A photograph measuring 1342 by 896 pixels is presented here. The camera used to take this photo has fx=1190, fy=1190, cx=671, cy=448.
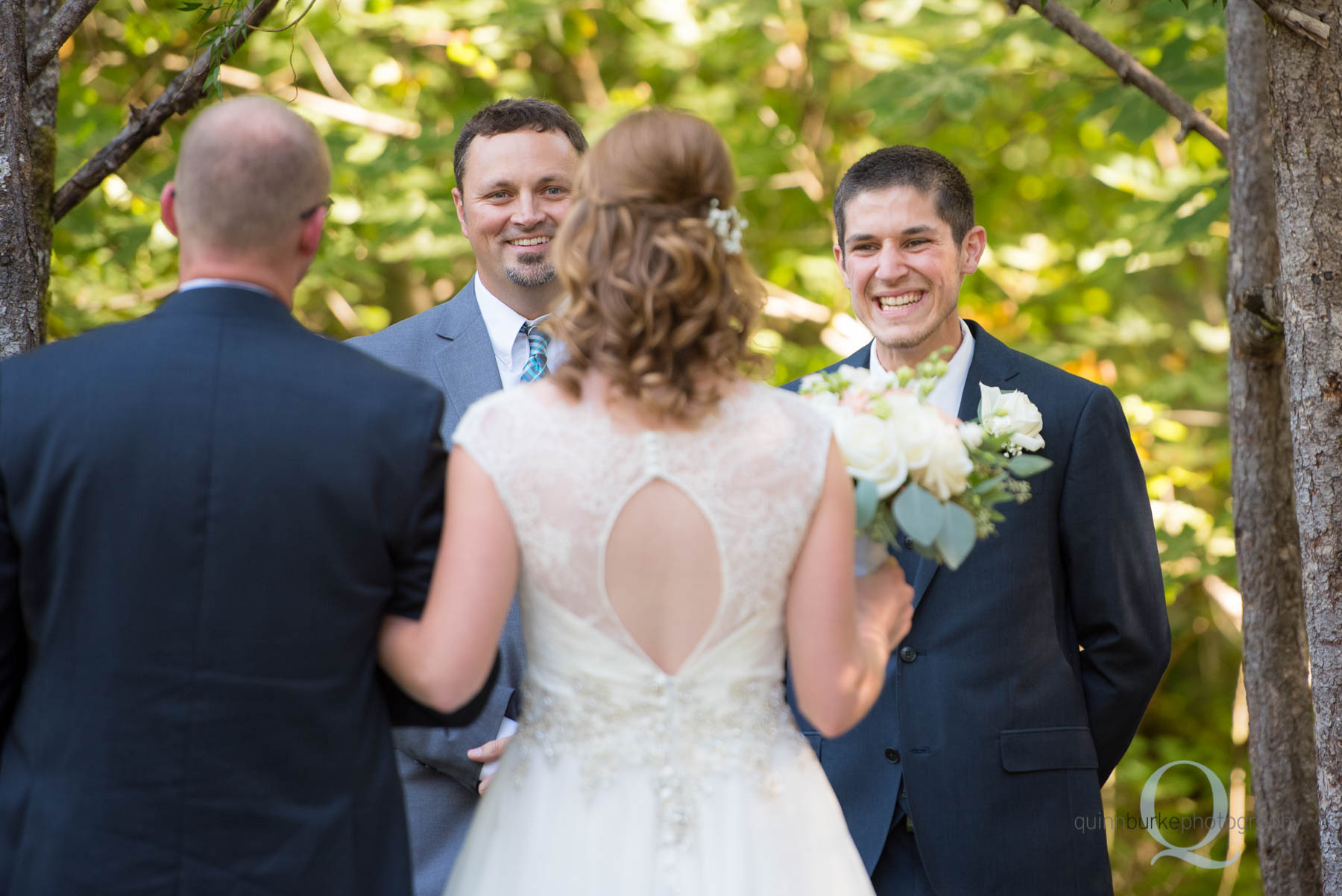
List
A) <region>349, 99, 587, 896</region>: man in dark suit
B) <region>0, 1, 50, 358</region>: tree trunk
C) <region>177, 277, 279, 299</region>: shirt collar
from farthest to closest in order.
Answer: <region>349, 99, 587, 896</region>: man in dark suit < <region>0, 1, 50, 358</region>: tree trunk < <region>177, 277, 279, 299</region>: shirt collar

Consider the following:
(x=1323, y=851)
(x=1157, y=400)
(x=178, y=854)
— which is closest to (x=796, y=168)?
(x=1157, y=400)

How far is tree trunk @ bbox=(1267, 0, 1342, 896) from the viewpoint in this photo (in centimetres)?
282

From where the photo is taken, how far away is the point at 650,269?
1.94 metres

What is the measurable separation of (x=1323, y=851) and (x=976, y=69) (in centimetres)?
354

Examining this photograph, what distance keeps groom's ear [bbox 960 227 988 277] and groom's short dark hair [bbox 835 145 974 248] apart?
24 mm

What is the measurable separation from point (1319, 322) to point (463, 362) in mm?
2154

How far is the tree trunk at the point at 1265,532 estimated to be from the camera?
3.62m

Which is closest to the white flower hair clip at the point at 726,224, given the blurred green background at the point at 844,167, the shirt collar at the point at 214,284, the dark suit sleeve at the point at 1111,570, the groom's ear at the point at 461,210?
the shirt collar at the point at 214,284

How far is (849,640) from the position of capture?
2.07 metres

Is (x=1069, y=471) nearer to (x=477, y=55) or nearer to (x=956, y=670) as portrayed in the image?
(x=956, y=670)

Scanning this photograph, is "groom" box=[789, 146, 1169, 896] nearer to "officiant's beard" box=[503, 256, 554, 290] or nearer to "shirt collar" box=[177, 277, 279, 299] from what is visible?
"officiant's beard" box=[503, 256, 554, 290]

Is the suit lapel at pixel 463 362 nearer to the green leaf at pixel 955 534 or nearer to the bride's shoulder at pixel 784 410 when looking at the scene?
the bride's shoulder at pixel 784 410

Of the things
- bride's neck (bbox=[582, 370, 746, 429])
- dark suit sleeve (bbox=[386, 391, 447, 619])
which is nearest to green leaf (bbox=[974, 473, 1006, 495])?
bride's neck (bbox=[582, 370, 746, 429])

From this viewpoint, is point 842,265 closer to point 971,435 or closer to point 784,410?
point 971,435
